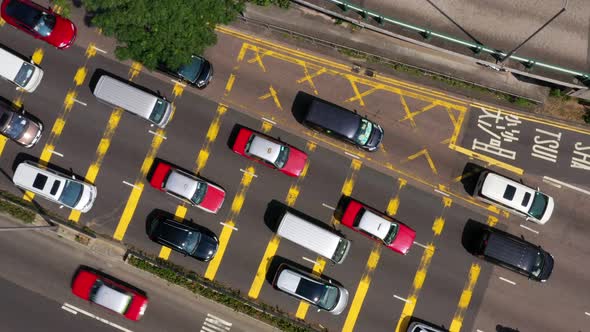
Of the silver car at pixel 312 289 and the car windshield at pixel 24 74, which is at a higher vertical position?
the car windshield at pixel 24 74

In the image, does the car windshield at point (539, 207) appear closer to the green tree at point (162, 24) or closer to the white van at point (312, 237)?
the white van at point (312, 237)

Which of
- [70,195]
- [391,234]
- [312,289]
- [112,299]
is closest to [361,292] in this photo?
[312,289]

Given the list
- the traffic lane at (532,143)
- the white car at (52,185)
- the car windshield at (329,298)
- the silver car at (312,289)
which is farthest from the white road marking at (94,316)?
the traffic lane at (532,143)

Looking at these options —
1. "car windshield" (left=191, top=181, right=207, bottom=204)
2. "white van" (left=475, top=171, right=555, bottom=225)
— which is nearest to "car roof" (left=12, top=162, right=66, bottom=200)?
"car windshield" (left=191, top=181, right=207, bottom=204)

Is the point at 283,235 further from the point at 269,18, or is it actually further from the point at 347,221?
the point at 269,18

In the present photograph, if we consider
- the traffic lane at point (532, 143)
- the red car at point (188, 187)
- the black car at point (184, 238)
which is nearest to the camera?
the black car at point (184, 238)

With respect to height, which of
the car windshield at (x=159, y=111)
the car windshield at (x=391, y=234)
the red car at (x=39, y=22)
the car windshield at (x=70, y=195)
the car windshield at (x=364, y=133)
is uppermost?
the car windshield at (x=364, y=133)
